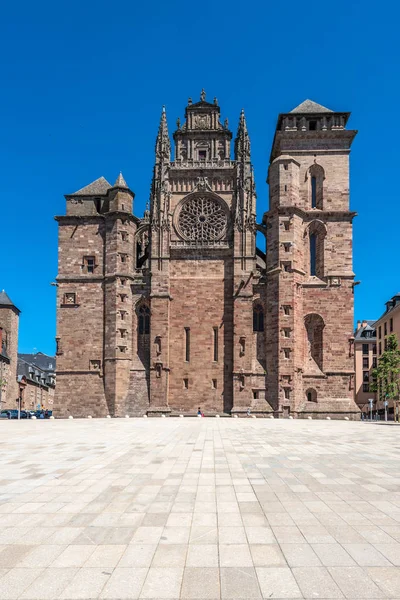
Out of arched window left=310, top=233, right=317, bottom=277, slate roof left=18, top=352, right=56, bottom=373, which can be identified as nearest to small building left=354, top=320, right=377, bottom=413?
arched window left=310, top=233, right=317, bottom=277

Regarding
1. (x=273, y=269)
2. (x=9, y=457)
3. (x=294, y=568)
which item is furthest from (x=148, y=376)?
(x=294, y=568)

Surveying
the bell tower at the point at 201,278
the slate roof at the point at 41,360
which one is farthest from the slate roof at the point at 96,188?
the slate roof at the point at 41,360

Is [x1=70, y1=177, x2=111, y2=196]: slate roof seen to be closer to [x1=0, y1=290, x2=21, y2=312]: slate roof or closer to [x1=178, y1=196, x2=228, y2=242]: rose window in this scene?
[x1=178, y1=196, x2=228, y2=242]: rose window

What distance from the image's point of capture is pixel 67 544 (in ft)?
20.0

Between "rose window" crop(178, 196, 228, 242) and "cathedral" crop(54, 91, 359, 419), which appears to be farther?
"rose window" crop(178, 196, 228, 242)

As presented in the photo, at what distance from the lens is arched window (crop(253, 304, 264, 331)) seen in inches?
1714

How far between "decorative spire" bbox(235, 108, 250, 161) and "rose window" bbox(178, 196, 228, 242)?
14.1 feet

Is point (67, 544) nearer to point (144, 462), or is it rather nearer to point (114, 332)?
point (144, 462)

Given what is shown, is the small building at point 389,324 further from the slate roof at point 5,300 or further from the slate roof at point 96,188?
the slate roof at point 5,300

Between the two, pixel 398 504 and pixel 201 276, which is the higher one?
pixel 201 276

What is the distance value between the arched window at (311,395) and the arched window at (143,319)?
1378 centimetres

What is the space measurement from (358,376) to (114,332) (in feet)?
147

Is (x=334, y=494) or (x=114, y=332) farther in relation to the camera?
(x=114, y=332)

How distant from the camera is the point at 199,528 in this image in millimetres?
6863
